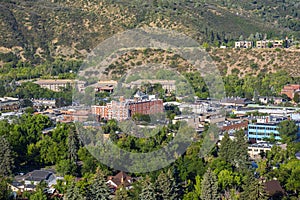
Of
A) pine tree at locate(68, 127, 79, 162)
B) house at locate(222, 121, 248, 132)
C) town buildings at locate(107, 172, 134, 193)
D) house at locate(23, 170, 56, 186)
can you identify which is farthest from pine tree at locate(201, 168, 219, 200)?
house at locate(222, 121, 248, 132)

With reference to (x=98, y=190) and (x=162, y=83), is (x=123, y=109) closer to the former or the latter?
(x=162, y=83)

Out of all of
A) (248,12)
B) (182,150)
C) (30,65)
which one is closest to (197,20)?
(248,12)

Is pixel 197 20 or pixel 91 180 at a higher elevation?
pixel 197 20

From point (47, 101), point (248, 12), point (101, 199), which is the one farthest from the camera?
point (248, 12)

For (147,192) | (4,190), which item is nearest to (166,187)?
(147,192)

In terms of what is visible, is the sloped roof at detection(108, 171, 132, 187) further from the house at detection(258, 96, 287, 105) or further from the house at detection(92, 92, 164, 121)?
the house at detection(258, 96, 287, 105)

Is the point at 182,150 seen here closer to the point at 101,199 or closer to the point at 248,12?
the point at 101,199
